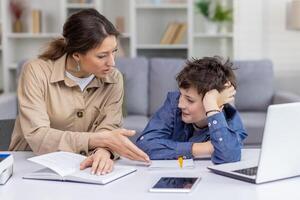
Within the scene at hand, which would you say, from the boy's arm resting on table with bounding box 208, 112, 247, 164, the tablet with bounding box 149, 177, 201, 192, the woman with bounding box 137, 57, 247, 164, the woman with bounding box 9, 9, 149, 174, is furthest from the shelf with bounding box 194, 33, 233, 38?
the tablet with bounding box 149, 177, 201, 192

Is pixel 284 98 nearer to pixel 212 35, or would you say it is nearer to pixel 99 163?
pixel 212 35

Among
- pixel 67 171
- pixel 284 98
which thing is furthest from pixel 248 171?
pixel 284 98

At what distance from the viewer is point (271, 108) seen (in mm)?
1333

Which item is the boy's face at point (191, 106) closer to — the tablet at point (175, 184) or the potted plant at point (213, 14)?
the tablet at point (175, 184)

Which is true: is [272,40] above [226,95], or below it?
above

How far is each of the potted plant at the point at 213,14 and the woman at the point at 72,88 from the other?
107 inches

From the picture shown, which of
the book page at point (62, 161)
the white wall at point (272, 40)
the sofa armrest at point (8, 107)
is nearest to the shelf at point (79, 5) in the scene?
the sofa armrest at point (8, 107)

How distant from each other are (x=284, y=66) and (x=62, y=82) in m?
2.98

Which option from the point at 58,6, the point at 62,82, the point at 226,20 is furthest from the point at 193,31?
the point at 62,82

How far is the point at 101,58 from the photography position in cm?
199

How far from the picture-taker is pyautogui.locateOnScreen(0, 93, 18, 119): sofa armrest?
3639 mm

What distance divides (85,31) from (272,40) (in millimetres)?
2911

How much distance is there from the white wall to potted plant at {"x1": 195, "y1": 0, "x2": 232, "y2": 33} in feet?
0.47

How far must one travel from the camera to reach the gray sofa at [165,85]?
3.96 metres
